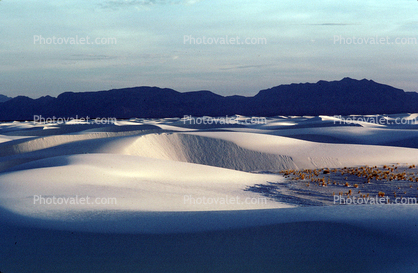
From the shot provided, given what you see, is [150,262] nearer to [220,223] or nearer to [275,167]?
[220,223]

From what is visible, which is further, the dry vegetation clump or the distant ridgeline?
the distant ridgeline

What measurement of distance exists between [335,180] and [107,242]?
9982 millimetres

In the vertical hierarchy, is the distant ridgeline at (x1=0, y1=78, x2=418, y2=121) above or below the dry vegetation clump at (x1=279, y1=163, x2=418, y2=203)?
above

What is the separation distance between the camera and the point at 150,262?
Result: 14.1 feet

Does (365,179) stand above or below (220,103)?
below

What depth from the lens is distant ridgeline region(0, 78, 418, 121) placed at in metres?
101

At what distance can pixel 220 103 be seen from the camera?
106812 mm

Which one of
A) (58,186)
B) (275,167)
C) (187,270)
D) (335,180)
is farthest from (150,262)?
(275,167)

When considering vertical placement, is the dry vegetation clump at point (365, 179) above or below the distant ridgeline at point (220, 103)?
below

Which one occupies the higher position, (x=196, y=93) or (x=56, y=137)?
(x=196, y=93)

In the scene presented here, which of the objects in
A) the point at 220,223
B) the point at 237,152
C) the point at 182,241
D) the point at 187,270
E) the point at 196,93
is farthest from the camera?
the point at 196,93

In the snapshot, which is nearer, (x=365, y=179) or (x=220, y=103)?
(x=365, y=179)

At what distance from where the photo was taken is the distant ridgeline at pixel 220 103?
101438mm

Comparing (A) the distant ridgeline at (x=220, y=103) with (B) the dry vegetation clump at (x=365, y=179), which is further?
(A) the distant ridgeline at (x=220, y=103)
